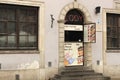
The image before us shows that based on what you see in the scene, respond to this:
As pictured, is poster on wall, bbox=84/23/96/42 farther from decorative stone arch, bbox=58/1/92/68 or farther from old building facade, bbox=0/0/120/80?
decorative stone arch, bbox=58/1/92/68

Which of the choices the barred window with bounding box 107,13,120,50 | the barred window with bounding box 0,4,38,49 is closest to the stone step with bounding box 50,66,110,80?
the barred window with bounding box 0,4,38,49

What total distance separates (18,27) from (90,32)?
13.4 feet

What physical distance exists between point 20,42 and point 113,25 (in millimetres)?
5943

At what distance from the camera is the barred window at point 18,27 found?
15646 mm

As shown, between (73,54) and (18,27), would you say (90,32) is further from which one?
(18,27)

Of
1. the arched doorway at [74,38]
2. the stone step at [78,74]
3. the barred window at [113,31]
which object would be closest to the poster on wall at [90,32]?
the arched doorway at [74,38]

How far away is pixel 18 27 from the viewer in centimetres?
1599

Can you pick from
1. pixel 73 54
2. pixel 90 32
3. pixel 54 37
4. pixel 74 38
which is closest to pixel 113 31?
pixel 90 32

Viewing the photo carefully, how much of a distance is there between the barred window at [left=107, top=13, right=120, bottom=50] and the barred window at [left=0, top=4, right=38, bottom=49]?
4.69 metres

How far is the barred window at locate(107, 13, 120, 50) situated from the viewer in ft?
62.1

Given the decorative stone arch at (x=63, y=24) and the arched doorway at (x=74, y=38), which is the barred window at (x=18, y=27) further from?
the arched doorway at (x=74, y=38)

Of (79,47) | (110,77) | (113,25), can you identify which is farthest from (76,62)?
(113,25)

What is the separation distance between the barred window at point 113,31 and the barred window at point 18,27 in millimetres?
4694

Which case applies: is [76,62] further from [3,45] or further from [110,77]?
[3,45]
